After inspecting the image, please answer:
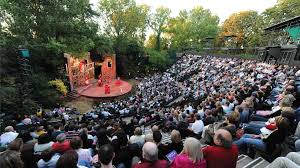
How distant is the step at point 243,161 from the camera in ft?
16.3

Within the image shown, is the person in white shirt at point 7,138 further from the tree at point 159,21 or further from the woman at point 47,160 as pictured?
the tree at point 159,21

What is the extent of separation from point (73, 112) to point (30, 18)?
9.05 m

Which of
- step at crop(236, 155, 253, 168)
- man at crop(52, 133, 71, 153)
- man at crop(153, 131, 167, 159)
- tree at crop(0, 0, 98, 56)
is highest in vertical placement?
tree at crop(0, 0, 98, 56)

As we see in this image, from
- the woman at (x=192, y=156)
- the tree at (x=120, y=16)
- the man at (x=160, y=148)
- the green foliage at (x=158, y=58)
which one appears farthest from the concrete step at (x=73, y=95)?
the woman at (x=192, y=156)

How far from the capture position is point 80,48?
79.3 ft

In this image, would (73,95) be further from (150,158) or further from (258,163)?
(150,158)

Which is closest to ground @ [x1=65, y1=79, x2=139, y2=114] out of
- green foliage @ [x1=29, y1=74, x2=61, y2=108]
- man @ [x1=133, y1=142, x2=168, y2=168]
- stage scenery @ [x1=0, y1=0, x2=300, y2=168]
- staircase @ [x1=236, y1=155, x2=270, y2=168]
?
stage scenery @ [x1=0, y1=0, x2=300, y2=168]

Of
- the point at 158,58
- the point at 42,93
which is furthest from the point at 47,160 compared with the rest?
the point at 158,58

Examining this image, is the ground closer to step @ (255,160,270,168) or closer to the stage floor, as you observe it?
the stage floor

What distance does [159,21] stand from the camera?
45625mm

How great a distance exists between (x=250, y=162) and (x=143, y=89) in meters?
22.8

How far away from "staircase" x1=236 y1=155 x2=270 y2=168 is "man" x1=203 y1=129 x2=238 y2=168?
1215mm

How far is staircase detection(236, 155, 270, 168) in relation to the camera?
4703 millimetres

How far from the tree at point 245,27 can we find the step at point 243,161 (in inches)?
1311
